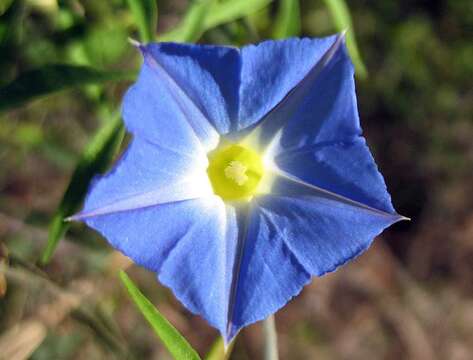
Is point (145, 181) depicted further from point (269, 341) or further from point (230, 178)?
point (269, 341)

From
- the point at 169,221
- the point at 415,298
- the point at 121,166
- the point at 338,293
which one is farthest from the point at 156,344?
the point at 121,166

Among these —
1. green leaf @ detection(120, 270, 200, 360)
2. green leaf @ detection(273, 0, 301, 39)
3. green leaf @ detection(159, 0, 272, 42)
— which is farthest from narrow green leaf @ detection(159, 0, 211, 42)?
green leaf @ detection(120, 270, 200, 360)

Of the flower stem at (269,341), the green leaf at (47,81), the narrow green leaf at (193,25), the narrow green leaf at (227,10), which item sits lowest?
the flower stem at (269,341)

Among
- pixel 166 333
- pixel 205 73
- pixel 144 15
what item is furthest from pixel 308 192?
pixel 144 15

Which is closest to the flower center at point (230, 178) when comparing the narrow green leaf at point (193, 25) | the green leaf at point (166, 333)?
the narrow green leaf at point (193, 25)

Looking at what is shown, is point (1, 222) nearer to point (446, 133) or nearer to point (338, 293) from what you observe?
point (338, 293)

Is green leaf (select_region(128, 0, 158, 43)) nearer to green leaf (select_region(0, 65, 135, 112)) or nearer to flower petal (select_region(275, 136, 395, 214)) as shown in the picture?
green leaf (select_region(0, 65, 135, 112))

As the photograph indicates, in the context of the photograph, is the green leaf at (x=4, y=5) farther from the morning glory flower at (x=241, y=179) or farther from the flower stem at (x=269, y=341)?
the flower stem at (x=269, y=341)
